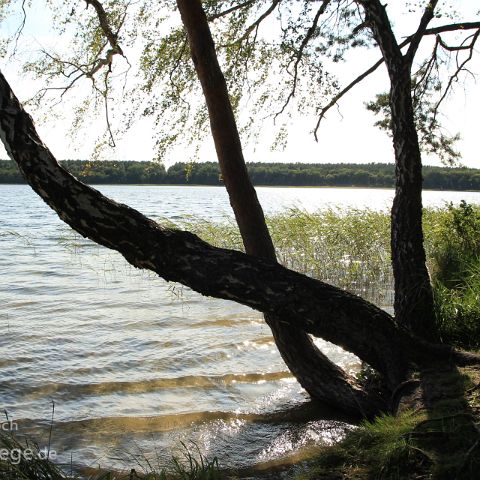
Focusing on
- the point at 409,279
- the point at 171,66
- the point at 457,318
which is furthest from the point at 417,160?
the point at 171,66

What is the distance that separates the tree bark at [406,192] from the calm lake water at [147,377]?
1.36 m

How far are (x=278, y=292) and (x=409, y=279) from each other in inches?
65.5

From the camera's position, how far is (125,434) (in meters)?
5.70

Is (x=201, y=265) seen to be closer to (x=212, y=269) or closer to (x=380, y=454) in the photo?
(x=212, y=269)

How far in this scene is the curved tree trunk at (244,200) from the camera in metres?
5.65

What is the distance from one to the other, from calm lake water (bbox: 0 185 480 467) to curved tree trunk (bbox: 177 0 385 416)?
34 cm

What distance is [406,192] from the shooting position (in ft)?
18.1

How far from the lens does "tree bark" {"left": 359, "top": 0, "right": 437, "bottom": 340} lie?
5.46 meters

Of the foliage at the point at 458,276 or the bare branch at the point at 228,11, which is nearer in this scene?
the foliage at the point at 458,276

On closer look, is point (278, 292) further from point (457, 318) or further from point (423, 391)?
point (457, 318)

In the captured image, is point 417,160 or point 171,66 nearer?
point 417,160

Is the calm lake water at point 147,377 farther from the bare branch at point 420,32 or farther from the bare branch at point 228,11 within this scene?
the bare branch at point 228,11

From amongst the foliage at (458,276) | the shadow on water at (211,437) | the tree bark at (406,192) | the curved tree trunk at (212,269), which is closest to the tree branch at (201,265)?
the curved tree trunk at (212,269)

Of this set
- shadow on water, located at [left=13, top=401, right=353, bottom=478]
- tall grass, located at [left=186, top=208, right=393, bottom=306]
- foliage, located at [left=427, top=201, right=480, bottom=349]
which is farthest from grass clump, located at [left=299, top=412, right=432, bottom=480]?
tall grass, located at [left=186, top=208, right=393, bottom=306]
